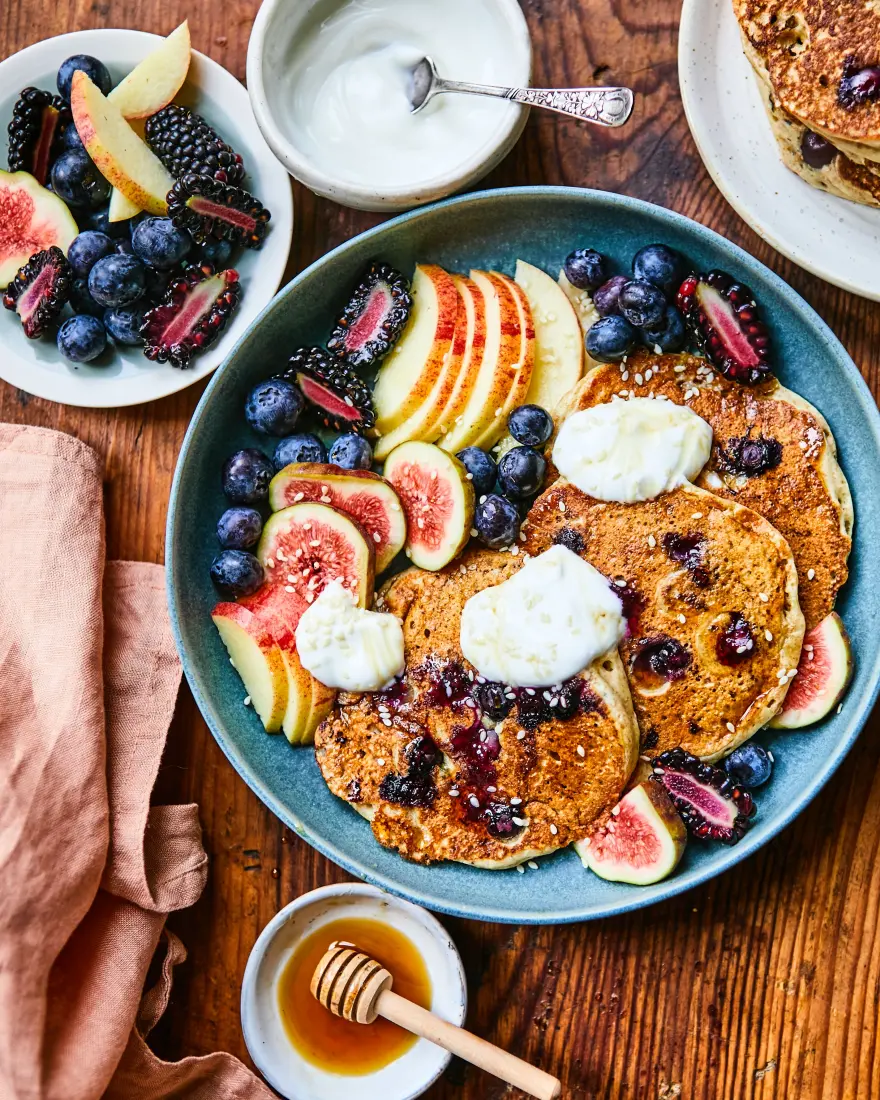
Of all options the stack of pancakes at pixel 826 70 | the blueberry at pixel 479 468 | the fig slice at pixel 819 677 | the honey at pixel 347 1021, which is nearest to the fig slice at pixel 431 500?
the blueberry at pixel 479 468

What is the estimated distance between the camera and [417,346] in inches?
97.4

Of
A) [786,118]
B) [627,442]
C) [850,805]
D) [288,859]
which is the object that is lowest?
[288,859]

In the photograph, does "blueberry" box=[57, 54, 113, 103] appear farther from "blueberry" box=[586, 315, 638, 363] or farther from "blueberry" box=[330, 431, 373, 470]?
"blueberry" box=[586, 315, 638, 363]

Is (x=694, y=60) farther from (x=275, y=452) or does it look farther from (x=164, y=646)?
(x=164, y=646)

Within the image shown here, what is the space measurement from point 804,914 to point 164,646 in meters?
1.73

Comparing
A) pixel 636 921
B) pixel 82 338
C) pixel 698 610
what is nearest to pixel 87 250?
pixel 82 338

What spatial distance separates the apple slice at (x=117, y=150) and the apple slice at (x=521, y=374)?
0.92m

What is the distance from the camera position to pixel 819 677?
2303mm

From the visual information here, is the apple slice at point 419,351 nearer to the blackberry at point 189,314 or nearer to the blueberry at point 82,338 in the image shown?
the blackberry at point 189,314

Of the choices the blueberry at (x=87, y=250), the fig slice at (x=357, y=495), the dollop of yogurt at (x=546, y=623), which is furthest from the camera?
the blueberry at (x=87, y=250)

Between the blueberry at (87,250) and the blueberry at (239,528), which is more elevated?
the blueberry at (87,250)

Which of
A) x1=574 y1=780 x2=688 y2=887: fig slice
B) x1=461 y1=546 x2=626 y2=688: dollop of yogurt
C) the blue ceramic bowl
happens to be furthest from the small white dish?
x1=461 y1=546 x2=626 y2=688: dollop of yogurt

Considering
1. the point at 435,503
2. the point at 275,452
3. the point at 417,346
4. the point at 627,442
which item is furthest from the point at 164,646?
the point at 627,442

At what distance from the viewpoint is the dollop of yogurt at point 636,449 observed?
2305 mm
